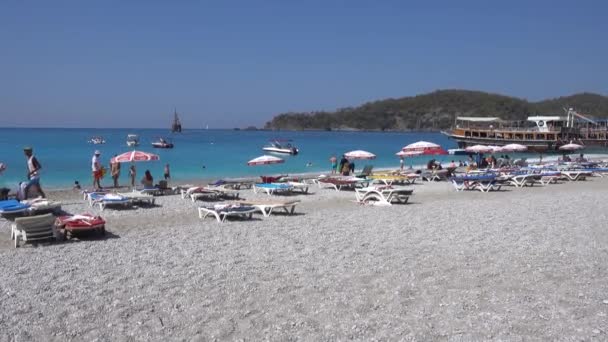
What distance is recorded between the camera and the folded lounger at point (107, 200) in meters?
14.0

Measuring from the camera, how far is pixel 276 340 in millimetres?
5164

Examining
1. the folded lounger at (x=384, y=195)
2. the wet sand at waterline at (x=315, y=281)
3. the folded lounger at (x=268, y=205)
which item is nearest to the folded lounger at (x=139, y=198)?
the wet sand at waterline at (x=315, y=281)

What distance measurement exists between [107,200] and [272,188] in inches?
218

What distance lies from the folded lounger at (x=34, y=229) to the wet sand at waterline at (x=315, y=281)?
0.32 metres

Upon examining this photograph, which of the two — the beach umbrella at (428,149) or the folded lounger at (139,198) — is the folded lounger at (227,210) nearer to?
the folded lounger at (139,198)

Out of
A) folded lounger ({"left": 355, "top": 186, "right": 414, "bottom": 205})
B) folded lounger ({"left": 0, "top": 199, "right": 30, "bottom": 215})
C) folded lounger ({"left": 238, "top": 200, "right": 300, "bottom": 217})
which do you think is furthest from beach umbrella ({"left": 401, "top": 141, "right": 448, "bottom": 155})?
folded lounger ({"left": 0, "top": 199, "right": 30, "bottom": 215})

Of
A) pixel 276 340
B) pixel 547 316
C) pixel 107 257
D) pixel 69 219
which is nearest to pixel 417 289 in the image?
pixel 547 316

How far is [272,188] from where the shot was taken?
58.6 ft

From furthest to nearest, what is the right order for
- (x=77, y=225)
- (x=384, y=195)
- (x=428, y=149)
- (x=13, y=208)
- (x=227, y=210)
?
1. (x=428, y=149)
2. (x=384, y=195)
3. (x=227, y=210)
4. (x=13, y=208)
5. (x=77, y=225)

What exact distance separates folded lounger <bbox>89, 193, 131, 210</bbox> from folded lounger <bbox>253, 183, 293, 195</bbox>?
15.3 ft

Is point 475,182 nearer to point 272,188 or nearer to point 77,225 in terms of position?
point 272,188

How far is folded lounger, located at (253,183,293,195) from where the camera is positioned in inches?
704

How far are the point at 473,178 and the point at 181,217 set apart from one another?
35.9 ft

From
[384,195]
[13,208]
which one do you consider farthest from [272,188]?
[13,208]
